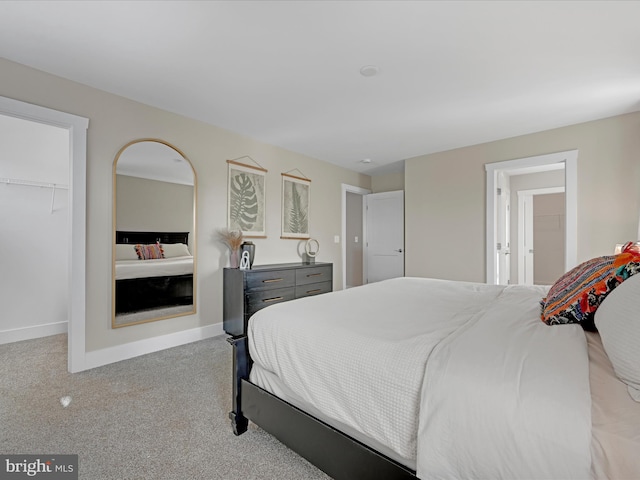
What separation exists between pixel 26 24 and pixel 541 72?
3.65m

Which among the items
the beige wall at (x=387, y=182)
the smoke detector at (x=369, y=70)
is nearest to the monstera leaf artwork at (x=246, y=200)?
the smoke detector at (x=369, y=70)

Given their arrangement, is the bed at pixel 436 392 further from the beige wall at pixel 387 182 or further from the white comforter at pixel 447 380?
the beige wall at pixel 387 182

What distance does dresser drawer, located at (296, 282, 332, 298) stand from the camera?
3.93m

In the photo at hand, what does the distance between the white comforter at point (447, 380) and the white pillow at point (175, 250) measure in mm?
2025

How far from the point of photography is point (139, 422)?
5.97 ft

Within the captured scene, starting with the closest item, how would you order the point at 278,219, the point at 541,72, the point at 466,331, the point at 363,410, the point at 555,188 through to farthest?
the point at 363,410, the point at 466,331, the point at 541,72, the point at 278,219, the point at 555,188

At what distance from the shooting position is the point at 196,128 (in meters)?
3.42

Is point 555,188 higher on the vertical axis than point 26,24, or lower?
lower

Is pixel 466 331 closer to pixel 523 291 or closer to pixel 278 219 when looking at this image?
pixel 523 291

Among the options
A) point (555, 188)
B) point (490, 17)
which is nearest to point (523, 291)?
point (490, 17)

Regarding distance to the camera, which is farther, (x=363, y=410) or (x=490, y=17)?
(x=490, y=17)

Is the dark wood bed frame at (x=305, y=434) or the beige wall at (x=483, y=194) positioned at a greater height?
the beige wall at (x=483, y=194)

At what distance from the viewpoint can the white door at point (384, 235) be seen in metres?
5.64

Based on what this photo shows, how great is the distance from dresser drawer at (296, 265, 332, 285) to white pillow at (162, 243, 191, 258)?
136cm
